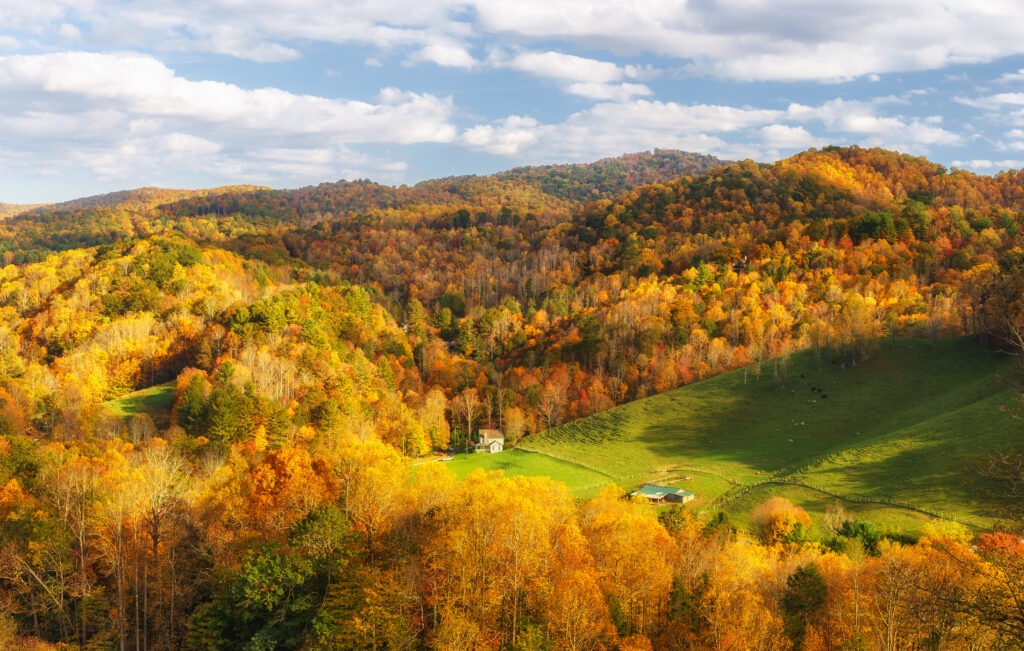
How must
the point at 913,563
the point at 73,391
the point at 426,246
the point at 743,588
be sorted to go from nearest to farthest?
the point at 913,563, the point at 743,588, the point at 73,391, the point at 426,246

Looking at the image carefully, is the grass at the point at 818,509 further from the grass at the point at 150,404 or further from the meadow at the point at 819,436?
the grass at the point at 150,404

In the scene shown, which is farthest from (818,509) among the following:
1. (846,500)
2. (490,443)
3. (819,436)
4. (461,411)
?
(461,411)

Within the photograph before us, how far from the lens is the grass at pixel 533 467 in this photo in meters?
58.5

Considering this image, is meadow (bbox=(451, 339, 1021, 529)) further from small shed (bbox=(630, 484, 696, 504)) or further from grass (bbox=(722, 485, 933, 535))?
small shed (bbox=(630, 484, 696, 504))

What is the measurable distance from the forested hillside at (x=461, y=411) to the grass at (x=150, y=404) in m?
0.79

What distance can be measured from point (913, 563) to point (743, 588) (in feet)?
20.6

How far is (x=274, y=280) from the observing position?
401 ft

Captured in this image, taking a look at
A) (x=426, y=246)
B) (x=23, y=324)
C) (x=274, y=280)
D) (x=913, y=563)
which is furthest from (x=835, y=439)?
(x=426, y=246)

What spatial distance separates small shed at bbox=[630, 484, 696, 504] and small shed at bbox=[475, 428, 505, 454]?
27878 mm

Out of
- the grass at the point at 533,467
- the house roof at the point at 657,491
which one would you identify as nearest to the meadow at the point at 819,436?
the grass at the point at 533,467

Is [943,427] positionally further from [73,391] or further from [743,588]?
[73,391]

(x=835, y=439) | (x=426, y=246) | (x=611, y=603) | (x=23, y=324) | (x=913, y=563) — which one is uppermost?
(x=426, y=246)

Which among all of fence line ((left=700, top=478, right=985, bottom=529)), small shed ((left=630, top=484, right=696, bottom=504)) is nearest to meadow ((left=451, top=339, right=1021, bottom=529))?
fence line ((left=700, top=478, right=985, bottom=529))

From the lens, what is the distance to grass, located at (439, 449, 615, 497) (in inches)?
2304
